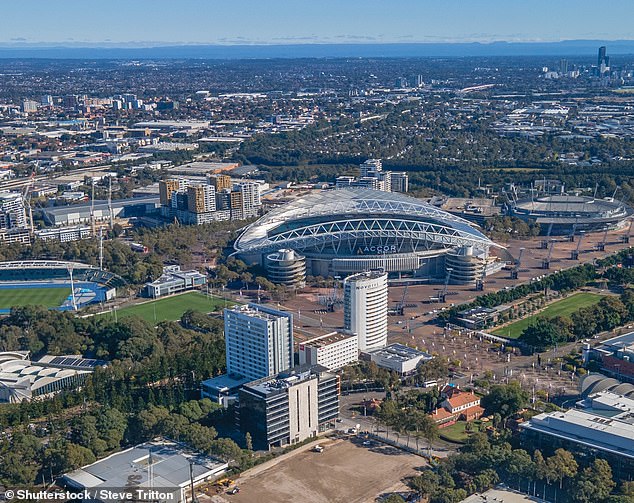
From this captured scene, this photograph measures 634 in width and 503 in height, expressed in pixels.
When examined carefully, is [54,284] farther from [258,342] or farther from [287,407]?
[287,407]

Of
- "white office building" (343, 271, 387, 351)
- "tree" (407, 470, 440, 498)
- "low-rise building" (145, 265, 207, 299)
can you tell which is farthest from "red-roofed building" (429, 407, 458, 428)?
"low-rise building" (145, 265, 207, 299)

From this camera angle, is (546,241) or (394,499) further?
(546,241)

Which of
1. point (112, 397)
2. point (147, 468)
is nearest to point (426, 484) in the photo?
point (147, 468)

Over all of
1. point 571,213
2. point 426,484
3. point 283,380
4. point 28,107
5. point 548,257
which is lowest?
point 548,257

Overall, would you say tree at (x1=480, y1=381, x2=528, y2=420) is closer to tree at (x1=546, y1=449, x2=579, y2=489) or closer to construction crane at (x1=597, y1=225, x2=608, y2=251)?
tree at (x1=546, y1=449, x2=579, y2=489)

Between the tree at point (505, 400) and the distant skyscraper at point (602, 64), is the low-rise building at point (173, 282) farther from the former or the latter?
the distant skyscraper at point (602, 64)
